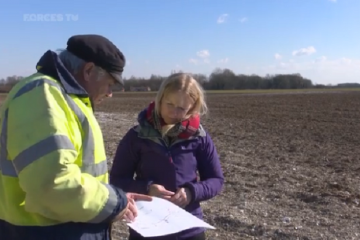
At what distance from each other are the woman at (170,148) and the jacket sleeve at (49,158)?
Result: 96cm

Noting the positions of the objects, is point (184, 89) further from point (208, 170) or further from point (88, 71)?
point (88, 71)

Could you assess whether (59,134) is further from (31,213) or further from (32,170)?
(31,213)

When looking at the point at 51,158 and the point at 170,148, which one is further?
the point at 170,148

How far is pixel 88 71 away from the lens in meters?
1.96

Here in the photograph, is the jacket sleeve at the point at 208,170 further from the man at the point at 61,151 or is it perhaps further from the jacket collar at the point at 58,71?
the jacket collar at the point at 58,71

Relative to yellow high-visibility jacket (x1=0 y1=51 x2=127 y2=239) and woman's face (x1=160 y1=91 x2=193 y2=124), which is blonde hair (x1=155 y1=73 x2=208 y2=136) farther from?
yellow high-visibility jacket (x1=0 y1=51 x2=127 y2=239)

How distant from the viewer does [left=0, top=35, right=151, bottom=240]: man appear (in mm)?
1632

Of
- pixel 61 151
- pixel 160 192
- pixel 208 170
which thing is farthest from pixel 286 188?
pixel 61 151

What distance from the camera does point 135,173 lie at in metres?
2.92

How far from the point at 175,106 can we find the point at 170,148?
24 cm

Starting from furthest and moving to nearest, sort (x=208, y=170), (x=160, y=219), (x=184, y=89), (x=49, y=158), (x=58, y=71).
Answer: (x=208, y=170)
(x=184, y=89)
(x=160, y=219)
(x=58, y=71)
(x=49, y=158)

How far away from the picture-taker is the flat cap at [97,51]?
6.31ft

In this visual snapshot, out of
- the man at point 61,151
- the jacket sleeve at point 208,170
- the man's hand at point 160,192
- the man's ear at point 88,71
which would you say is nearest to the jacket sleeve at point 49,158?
the man at point 61,151

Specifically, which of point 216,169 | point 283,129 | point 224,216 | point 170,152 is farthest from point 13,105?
point 283,129
